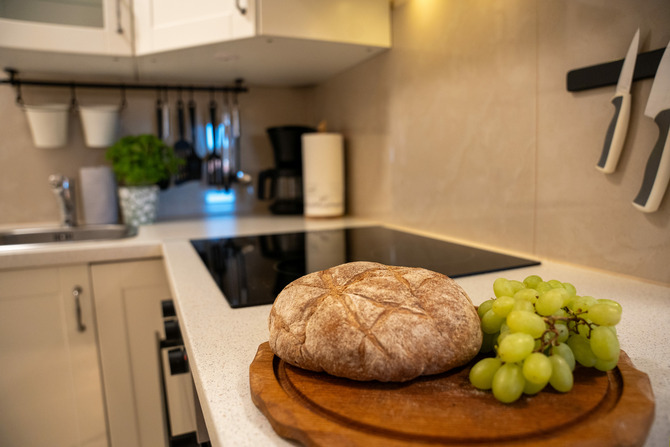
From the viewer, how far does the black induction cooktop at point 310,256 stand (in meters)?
0.84

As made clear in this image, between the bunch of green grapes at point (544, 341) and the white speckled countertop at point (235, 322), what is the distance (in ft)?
0.22

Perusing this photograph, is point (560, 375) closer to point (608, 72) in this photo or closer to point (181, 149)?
point (608, 72)

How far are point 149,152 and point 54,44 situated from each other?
433 mm

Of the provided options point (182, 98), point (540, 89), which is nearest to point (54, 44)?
point (182, 98)

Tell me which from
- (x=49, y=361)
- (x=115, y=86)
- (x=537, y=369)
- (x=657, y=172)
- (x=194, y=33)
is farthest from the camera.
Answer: (x=115, y=86)

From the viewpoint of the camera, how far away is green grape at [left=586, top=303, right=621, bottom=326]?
0.37 m

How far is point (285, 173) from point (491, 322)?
158 centimetres

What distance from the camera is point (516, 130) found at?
3.42ft

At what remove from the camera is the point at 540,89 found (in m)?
0.97

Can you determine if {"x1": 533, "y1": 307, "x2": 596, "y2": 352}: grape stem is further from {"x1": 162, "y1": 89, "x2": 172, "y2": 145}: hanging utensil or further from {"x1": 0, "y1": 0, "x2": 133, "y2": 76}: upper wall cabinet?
{"x1": 162, "y1": 89, "x2": 172, "y2": 145}: hanging utensil

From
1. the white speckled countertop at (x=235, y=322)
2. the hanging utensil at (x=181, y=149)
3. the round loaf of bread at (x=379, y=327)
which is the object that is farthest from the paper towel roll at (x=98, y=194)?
the round loaf of bread at (x=379, y=327)

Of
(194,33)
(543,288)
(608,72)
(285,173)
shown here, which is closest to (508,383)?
(543,288)

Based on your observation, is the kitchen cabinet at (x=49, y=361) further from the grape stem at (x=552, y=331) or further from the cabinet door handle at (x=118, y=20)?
the grape stem at (x=552, y=331)

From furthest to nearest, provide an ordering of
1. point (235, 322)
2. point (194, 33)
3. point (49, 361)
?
point (194, 33) → point (49, 361) → point (235, 322)
